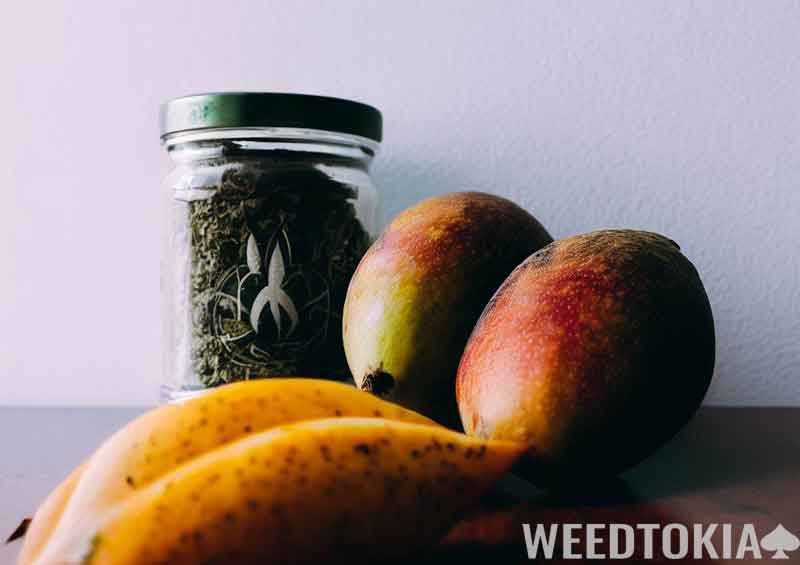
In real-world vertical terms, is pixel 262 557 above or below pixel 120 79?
below

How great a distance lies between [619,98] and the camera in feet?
2.17

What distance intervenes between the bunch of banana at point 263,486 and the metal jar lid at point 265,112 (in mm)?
268

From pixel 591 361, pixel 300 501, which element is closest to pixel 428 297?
pixel 591 361

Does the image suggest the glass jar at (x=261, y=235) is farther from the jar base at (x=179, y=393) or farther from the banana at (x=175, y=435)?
the banana at (x=175, y=435)

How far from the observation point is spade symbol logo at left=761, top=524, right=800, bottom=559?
1.04 feet

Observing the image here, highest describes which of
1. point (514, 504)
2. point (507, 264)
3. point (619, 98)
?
point (619, 98)

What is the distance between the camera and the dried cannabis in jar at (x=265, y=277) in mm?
537

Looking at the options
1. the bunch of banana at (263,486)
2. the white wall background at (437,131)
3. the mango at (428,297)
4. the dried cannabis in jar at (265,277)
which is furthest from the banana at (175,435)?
the white wall background at (437,131)

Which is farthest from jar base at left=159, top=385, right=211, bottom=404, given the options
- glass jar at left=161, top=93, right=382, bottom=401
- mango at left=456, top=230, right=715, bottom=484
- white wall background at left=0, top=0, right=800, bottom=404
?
mango at left=456, top=230, right=715, bottom=484

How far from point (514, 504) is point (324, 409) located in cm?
12

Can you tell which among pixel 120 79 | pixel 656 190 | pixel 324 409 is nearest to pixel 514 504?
pixel 324 409

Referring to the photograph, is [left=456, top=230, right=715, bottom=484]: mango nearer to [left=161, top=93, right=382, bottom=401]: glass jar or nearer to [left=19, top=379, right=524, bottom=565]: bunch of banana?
[left=19, top=379, right=524, bottom=565]: bunch of banana

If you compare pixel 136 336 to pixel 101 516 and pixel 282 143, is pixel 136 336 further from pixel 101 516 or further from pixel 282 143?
pixel 101 516

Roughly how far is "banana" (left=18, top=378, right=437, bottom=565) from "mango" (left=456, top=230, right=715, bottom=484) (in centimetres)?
8
